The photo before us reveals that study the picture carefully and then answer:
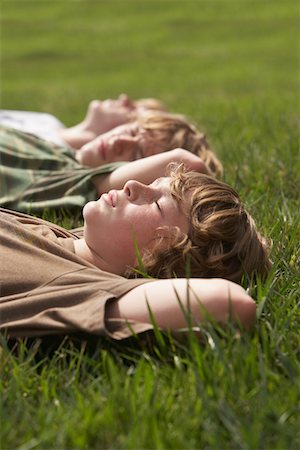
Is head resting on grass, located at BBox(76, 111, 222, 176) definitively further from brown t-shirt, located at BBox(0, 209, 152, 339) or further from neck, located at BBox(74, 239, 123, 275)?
brown t-shirt, located at BBox(0, 209, 152, 339)

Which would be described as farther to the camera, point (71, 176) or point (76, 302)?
point (71, 176)

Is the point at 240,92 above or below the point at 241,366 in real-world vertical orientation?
below

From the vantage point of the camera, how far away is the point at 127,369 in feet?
6.93

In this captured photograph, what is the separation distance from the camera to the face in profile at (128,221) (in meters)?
2.52

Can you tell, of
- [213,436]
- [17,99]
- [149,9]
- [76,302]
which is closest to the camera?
[213,436]

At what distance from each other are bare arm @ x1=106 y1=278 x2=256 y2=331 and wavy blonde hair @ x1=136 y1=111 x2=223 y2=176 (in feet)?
6.52

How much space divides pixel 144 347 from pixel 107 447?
496 millimetres

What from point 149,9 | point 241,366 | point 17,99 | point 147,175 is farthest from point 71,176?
point 149,9

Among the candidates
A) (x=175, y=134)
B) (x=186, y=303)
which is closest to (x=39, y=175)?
(x=175, y=134)

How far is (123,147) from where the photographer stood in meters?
4.20

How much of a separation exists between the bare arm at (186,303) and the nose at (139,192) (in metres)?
0.44

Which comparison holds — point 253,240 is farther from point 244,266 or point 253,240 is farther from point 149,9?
point 149,9

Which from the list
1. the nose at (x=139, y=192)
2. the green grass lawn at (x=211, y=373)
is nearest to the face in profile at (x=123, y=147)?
the green grass lawn at (x=211, y=373)

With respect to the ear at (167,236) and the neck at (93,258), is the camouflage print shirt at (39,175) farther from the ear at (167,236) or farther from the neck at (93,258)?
the ear at (167,236)
